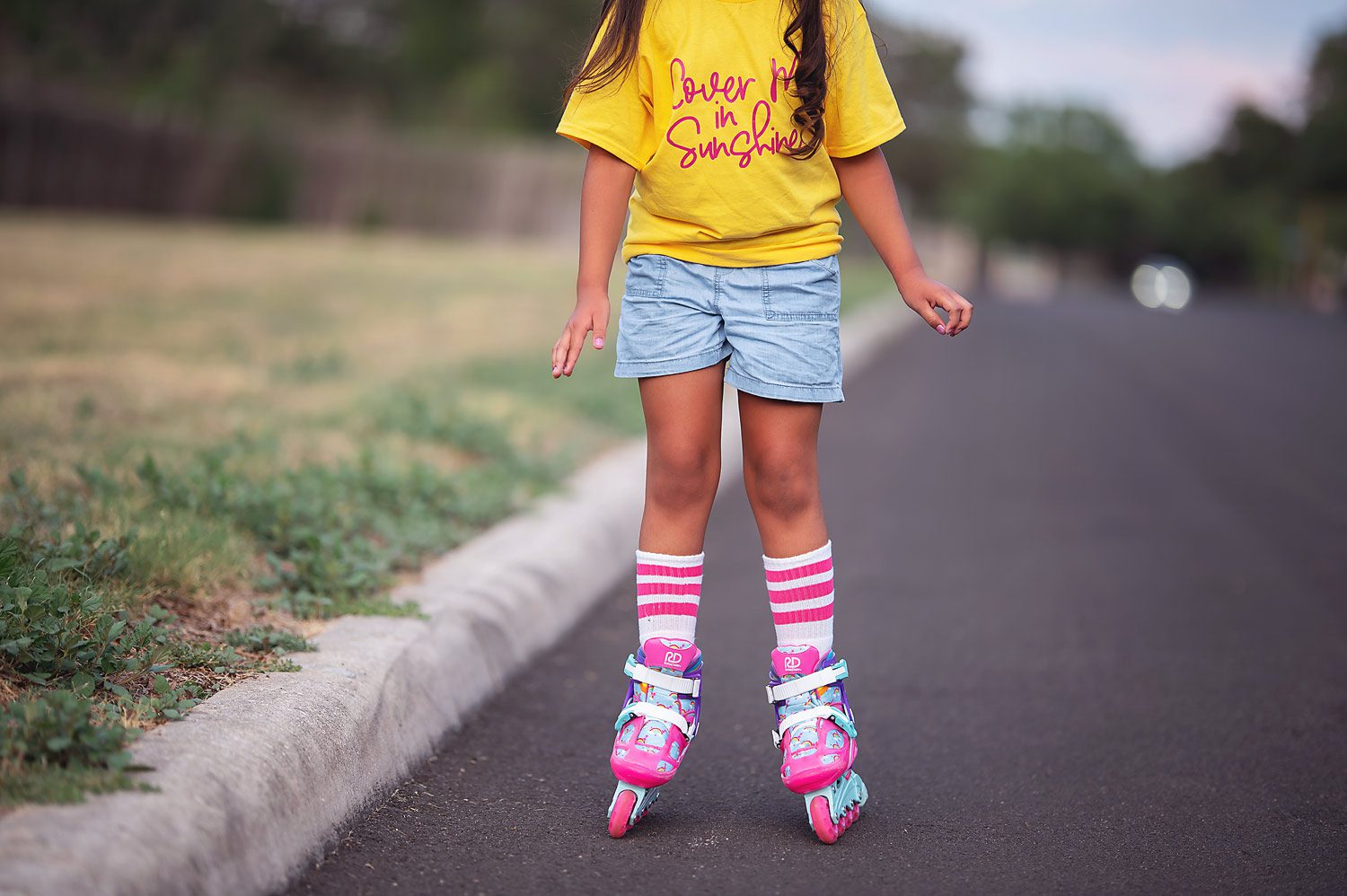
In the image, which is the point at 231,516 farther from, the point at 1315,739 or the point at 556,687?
the point at 1315,739

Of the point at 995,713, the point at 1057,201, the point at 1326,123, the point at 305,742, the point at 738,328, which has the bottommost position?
the point at 995,713

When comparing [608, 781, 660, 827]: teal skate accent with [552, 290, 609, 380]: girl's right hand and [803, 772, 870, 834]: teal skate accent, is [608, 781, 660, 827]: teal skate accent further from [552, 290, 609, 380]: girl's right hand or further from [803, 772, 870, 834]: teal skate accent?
[552, 290, 609, 380]: girl's right hand

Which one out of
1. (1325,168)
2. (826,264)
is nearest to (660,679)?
(826,264)

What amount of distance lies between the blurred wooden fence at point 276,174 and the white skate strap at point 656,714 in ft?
64.3

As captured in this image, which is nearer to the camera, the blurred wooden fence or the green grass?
the green grass

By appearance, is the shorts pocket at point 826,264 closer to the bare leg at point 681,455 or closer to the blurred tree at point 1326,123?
the bare leg at point 681,455

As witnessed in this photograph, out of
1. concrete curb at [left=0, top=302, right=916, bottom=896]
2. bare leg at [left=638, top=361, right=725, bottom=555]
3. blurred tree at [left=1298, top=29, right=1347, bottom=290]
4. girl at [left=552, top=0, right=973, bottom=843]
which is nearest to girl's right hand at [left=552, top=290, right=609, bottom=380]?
girl at [left=552, top=0, right=973, bottom=843]

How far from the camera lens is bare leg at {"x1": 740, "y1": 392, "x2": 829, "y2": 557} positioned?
2.47 metres

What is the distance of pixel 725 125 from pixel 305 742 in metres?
Answer: 1.31

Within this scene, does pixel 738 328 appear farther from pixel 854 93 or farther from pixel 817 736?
pixel 817 736

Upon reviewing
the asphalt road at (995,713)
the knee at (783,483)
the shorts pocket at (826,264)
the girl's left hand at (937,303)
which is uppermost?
the shorts pocket at (826,264)

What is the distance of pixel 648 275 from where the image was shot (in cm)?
246

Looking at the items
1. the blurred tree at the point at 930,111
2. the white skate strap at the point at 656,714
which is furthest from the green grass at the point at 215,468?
the blurred tree at the point at 930,111

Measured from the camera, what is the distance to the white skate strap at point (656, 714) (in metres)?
2.43
